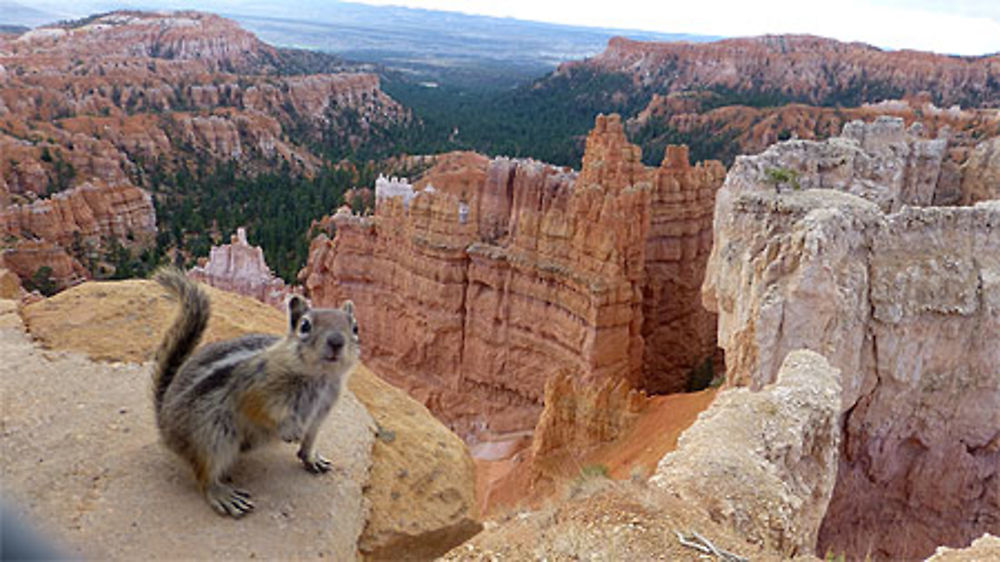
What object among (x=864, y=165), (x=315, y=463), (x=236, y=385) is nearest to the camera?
(x=236, y=385)

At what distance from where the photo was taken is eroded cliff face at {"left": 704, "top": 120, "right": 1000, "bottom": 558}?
9.96m

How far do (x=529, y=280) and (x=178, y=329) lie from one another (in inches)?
616

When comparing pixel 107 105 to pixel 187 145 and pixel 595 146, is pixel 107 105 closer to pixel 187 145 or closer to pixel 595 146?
pixel 187 145

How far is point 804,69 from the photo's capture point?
85.8 meters

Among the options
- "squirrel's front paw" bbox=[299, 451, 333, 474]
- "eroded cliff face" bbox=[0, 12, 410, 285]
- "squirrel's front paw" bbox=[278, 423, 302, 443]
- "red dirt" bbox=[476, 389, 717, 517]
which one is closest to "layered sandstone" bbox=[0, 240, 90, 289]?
"eroded cliff face" bbox=[0, 12, 410, 285]

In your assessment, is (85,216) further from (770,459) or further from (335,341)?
(335,341)

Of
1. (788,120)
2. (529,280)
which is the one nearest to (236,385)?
(529,280)

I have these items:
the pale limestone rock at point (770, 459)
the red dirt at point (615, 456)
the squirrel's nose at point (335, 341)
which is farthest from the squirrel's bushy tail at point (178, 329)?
the red dirt at point (615, 456)

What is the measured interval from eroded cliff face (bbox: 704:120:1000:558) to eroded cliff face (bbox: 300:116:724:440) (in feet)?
17.7

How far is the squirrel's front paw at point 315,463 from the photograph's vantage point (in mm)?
3733

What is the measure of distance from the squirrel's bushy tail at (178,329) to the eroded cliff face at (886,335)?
8.13 m

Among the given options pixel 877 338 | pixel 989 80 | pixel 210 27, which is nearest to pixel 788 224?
pixel 877 338

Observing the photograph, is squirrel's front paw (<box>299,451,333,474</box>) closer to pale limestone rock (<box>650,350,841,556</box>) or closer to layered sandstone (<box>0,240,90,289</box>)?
pale limestone rock (<box>650,350,841,556</box>)

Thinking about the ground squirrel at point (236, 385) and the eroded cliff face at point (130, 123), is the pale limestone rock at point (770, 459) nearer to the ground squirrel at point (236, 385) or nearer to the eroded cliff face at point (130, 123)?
Result: the ground squirrel at point (236, 385)
